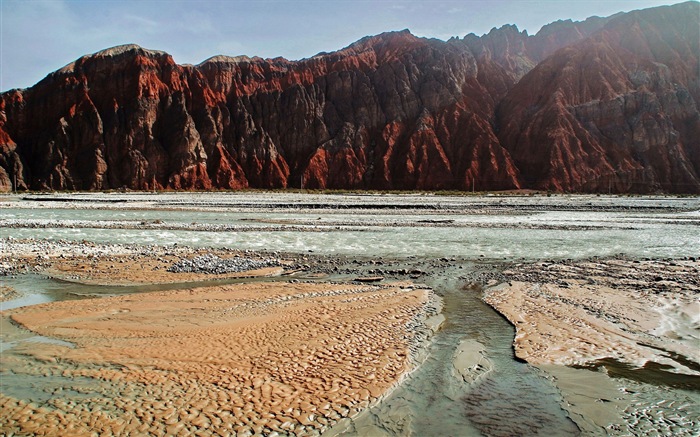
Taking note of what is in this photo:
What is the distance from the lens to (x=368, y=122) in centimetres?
A: 12169

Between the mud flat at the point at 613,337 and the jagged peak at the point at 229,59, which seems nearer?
the mud flat at the point at 613,337

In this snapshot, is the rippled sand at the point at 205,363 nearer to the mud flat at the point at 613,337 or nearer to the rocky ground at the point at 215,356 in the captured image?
the rocky ground at the point at 215,356

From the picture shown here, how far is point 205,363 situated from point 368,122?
117100 millimetres

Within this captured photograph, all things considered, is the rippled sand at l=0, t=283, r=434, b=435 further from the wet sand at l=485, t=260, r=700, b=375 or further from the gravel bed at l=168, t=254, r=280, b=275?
the gravel bed at l=168, t=254, r=280, b=275

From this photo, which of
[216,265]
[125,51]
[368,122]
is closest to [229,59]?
[125,51]

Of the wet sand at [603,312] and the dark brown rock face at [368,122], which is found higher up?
the dark brown rock face at [368,122]

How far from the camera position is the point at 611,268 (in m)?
17.0

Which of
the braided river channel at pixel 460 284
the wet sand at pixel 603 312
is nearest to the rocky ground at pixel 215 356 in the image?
the braided river channel at pixel 460 284

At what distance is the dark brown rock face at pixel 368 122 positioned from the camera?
10969 centimetres

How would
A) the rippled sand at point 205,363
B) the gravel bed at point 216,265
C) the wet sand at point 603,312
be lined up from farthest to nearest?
the gravel bed at point 216,265 < the wet sand at point 603,312 < the rippled sand at point 205,363

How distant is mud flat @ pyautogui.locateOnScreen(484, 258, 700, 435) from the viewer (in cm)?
662

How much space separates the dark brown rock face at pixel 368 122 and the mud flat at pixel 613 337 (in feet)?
297

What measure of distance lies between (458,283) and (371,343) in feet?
22.0

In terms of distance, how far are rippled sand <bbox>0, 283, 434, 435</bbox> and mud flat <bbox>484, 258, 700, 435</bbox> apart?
95.4 inches
